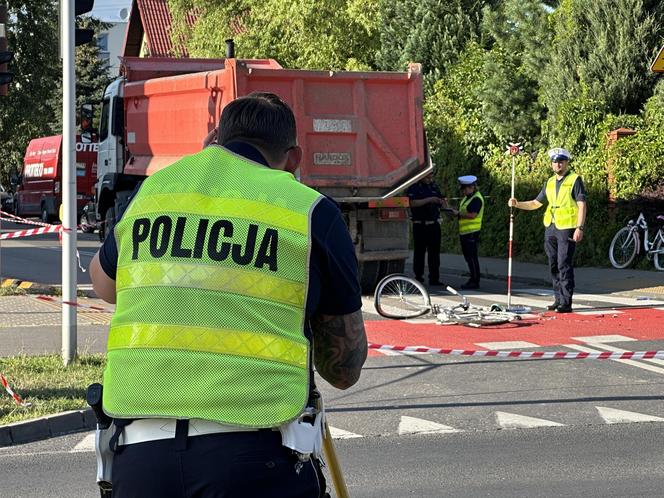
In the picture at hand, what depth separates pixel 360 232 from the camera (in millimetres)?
15242

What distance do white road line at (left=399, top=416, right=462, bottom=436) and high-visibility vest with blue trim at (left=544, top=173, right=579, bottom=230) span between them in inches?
239

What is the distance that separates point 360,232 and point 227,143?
484 inches

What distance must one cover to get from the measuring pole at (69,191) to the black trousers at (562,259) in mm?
6284

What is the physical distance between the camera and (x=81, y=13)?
975 centimetres

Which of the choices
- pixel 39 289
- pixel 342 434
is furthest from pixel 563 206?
pixel 39 289

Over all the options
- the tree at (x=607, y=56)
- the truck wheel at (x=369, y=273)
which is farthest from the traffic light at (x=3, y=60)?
the tree at (x=607, y=56)

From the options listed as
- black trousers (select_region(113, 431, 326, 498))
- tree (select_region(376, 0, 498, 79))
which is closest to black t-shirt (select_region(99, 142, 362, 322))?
black trousers (select_region(113, 431, 326, 498))

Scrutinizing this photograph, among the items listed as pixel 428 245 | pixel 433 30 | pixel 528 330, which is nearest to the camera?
pixel 528 330

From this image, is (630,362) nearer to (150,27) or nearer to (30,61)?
(30,61)

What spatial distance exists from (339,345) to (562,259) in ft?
34.8

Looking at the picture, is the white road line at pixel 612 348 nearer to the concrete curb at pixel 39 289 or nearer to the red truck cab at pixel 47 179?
the concrete curb at pixel 39 289

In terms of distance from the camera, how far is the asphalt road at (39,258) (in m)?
18.5

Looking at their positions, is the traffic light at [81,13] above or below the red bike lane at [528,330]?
above

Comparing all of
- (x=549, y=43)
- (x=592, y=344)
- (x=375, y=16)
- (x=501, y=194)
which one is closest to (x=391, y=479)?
(x=592, y=344)
